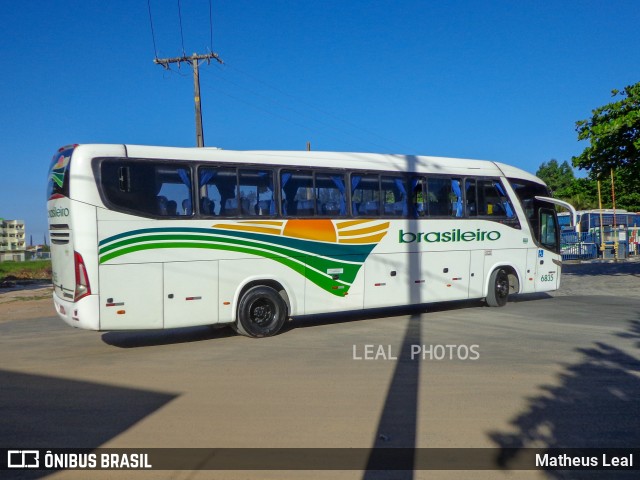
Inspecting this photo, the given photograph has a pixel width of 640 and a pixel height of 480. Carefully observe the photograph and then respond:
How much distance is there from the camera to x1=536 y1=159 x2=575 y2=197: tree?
229 feet

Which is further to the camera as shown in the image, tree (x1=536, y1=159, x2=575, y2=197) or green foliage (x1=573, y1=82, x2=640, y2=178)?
tree (x1=536, y1=159, x2=575, y2=197)

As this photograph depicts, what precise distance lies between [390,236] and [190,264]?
4.54 metres

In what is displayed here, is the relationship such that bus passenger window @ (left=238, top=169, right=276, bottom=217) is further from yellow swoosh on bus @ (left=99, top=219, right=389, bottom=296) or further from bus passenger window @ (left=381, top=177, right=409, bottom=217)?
bus passenger window @ (left=381, top=177, right=409, bottom=217)

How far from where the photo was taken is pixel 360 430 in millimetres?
5672

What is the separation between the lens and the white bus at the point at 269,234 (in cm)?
936

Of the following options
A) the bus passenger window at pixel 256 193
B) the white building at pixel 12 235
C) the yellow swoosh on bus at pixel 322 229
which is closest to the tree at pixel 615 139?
the yellow swoosh on bus at pixel 322 229

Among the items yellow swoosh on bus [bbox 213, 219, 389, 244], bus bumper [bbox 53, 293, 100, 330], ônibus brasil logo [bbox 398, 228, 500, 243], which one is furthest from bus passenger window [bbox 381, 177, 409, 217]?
bus bumper [bbox 53, 293, 100, 330]

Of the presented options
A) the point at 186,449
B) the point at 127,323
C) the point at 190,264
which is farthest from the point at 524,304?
the point at 186,449

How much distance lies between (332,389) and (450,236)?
7.32 meters

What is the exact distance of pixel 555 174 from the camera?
7750 centimetres

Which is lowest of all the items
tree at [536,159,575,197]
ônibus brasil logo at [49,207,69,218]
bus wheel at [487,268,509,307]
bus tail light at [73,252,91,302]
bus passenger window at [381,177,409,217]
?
bus wheel at [487,268,509,307]

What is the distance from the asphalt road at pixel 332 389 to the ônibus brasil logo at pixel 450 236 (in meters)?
1.91

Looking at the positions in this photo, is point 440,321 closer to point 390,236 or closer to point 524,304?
point 390,236

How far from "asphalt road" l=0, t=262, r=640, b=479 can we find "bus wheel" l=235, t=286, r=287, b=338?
235 mm
